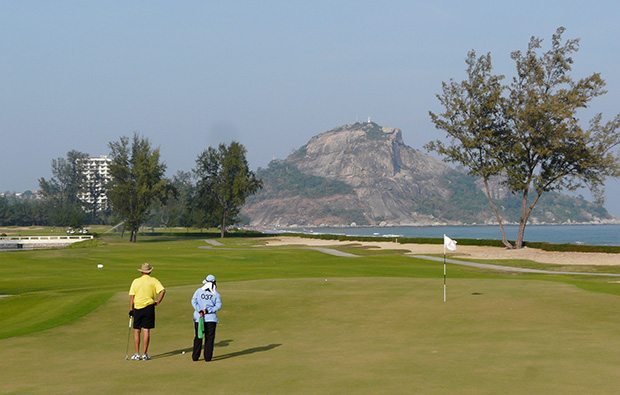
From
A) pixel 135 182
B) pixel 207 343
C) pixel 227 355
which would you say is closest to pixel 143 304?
pixel 207 343

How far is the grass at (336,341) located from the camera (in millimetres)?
12703

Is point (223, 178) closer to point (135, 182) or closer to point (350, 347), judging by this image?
point (135, 182)

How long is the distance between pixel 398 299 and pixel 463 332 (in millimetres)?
7419

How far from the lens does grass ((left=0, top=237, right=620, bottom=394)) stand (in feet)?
41.7

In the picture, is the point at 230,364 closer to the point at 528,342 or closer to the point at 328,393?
the point at 328,393

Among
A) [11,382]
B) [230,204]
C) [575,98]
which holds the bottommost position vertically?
[11,382]

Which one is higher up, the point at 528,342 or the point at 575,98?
the point at 575,98

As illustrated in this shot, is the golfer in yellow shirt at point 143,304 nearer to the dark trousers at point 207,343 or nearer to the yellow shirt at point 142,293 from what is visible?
the yellow shirt at point 142,293

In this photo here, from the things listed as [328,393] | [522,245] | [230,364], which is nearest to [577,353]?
[328,393]

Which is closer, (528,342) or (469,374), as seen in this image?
(469,374)

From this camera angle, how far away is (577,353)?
15016 mm

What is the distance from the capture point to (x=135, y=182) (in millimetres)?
126312

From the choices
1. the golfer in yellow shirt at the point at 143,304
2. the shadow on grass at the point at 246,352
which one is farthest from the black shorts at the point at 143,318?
the shadow on grass at the point at 246,352

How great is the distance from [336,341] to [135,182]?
114475 mm
